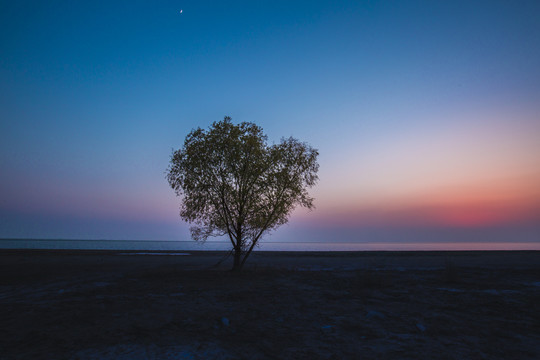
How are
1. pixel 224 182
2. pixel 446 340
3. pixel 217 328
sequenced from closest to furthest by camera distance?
pixel 446 340
pixel 217 328
pixel 224 182

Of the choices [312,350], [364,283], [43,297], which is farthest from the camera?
[364,283]

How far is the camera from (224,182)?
75.6ft

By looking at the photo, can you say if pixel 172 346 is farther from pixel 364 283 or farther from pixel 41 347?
pixel 364 283

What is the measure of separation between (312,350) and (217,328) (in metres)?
3.28

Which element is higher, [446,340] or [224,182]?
[224,182]

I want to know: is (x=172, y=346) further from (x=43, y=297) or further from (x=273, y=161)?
(x=273, y=161)

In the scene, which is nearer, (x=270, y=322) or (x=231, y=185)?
(x=270, y=322)

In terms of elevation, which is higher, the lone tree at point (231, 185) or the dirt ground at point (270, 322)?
the lone tree at point (231, 185)

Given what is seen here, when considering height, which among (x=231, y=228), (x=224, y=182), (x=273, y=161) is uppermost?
(x=273, y=161)

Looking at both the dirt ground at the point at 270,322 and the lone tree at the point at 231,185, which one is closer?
the dirt ground at the point at 270,322

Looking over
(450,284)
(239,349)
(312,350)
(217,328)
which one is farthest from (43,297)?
(450,284)

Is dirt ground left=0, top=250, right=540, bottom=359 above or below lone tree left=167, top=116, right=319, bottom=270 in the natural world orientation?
below

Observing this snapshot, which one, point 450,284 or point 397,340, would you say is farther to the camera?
point 450,284

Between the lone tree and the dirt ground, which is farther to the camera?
the lone tree
